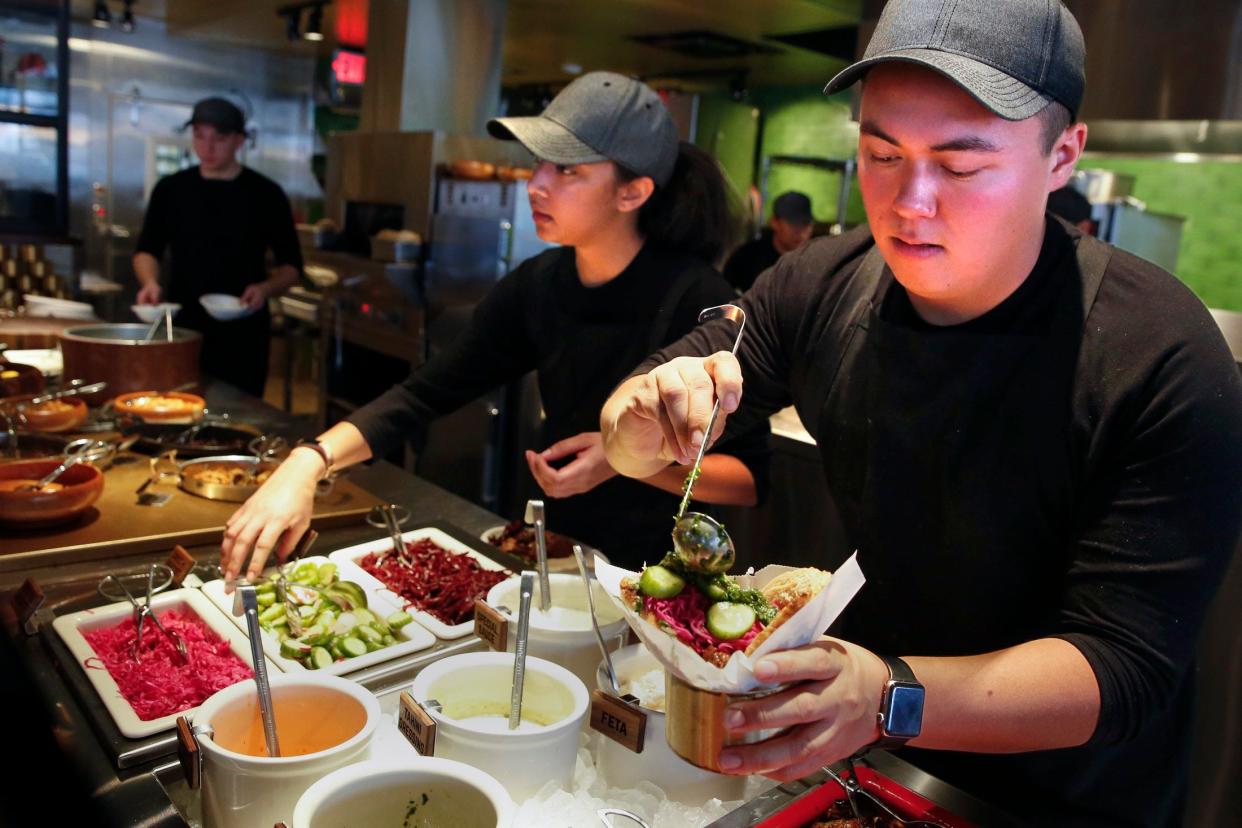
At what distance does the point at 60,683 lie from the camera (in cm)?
140

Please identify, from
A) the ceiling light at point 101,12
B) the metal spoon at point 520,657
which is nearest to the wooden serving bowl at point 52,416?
the metal spoon at point 520,657

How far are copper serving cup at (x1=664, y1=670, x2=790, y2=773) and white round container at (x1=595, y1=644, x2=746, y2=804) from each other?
0.60 feet

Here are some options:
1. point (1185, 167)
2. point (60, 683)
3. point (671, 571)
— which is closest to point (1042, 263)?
point (671, 571)

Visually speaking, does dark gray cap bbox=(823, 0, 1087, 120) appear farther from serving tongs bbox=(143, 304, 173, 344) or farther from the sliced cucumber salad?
serving tongs bbox=(143, 304, 173, 344)

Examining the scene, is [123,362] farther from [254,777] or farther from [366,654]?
[254,777]

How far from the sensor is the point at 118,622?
157 cm

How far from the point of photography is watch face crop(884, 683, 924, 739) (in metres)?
1.05

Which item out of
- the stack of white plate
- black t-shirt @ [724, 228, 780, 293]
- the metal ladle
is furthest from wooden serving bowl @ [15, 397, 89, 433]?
black t-shirt @ [724, 228, 780, 293]

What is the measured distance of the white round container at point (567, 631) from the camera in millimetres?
1396

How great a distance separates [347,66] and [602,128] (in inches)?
270

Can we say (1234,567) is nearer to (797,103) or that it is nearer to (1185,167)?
(1185,167)

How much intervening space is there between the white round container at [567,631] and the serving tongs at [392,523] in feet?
1.41

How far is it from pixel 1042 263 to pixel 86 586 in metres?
1.66

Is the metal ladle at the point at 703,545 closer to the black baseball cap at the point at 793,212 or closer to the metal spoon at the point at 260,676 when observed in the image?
the metal spoon at the point at 260,676
